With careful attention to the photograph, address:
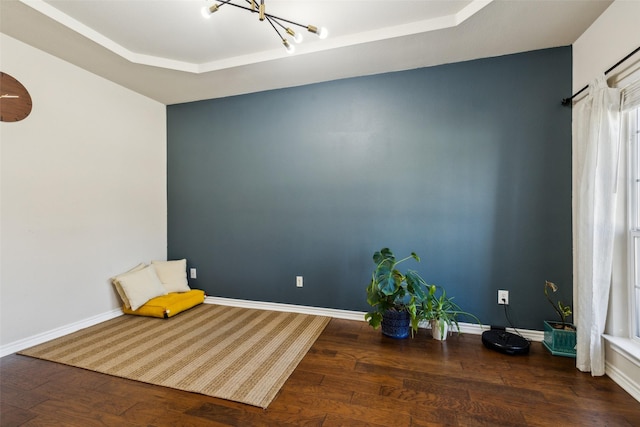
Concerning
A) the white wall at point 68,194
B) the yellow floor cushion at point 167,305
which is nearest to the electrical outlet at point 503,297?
the yellow floor cushion at point 167,305

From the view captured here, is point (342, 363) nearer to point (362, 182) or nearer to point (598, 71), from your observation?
point (362, 182)

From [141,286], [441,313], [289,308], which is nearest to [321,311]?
[289,308]

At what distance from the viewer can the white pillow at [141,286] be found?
9.47 ft

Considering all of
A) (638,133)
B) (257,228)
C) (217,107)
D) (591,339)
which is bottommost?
(591,339)

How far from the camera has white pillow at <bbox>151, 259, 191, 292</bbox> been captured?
3273 mm

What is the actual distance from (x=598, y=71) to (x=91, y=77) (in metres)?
4.50

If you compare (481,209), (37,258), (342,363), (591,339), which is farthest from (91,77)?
(591,339)

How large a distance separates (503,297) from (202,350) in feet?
8.84

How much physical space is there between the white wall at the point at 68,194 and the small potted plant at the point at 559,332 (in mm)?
4220

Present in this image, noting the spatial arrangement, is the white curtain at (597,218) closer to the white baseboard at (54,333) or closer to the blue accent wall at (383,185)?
the blue accent wall at (383,185)

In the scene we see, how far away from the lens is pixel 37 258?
2.38 metres

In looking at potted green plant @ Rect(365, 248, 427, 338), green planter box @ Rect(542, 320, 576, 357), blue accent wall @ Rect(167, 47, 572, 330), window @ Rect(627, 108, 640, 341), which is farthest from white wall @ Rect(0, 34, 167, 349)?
window @ Rect(627, 108, 640, 341)

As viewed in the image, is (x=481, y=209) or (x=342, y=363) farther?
(x=481, y=209)

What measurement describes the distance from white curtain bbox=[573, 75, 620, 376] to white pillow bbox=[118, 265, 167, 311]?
392cm
